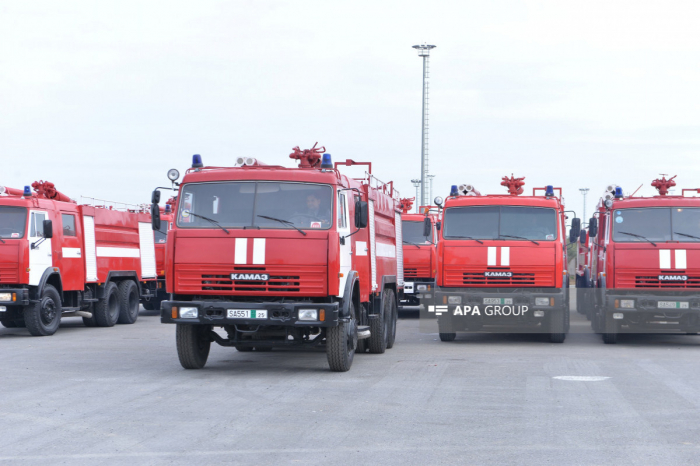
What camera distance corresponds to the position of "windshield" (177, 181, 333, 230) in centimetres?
1138

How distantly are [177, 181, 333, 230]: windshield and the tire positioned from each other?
344 cm

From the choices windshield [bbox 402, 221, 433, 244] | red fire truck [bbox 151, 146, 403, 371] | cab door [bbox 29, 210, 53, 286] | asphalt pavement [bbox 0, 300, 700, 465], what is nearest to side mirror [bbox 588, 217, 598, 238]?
asphalt pavement [bbox 0, 300, 700, 465]

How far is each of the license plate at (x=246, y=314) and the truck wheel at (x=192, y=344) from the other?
3.15ft

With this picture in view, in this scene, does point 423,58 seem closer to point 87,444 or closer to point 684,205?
point 684,205

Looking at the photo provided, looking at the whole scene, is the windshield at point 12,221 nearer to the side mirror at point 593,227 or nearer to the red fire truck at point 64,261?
the red fire truck at point 64,261

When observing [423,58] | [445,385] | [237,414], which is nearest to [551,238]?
[445,385]

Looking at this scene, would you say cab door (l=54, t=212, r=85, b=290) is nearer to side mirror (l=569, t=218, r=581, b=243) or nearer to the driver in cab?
the driver in cab

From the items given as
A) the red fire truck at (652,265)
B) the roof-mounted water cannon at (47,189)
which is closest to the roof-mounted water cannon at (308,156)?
the red fire truck at (652,265)

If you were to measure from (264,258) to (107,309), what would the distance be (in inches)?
439

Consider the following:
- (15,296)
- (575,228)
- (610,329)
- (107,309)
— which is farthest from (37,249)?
(610,329)

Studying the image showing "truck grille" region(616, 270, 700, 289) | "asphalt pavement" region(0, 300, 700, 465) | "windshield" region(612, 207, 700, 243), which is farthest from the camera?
"windshield" region(612, 207, 700, 243)

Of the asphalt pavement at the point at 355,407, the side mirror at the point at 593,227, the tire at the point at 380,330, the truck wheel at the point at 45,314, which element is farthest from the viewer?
the truck wheel at the point at 45,314

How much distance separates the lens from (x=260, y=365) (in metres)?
12.8

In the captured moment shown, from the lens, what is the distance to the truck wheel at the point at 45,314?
58.0 feet
